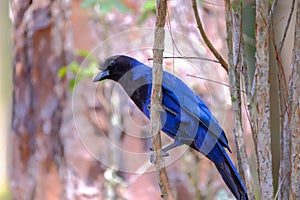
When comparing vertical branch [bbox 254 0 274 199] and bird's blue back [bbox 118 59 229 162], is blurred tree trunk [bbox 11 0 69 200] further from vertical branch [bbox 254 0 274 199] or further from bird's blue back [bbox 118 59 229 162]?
vertical branch [bbox 254 0 274 199]

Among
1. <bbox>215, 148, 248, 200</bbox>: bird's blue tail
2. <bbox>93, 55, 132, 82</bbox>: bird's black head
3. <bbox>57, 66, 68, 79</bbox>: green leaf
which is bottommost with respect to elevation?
<bbox>215, 148, 248, 200</bbox>: bird's blue tail

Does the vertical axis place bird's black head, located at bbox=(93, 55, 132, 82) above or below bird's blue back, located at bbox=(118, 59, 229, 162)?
above

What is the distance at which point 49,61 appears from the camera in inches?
98.8

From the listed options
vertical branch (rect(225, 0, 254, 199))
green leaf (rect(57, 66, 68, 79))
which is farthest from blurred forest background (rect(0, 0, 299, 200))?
vertical branch (rect(225, 0, 254, 199))

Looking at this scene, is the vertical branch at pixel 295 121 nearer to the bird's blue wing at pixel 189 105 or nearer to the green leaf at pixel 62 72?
the bird's blue wing at pixel 189 105

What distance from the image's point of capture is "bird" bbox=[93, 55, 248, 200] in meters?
1.09

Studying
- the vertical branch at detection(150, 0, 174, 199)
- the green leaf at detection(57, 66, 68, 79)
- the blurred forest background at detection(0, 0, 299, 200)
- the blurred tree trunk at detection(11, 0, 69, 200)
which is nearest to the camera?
the vertical branch at detection(150, 0, 174, 199)

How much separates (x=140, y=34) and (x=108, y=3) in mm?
849

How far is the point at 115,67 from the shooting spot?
1.15m

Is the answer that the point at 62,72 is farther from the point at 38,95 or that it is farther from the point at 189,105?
the point at 189,105

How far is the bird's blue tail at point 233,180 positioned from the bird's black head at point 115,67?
0.84ft

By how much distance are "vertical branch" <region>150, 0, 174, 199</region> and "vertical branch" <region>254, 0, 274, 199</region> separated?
0.56ft

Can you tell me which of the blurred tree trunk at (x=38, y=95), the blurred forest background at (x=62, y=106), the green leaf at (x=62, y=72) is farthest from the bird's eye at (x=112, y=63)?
the blurred tree trunk at (x=38, y=95)

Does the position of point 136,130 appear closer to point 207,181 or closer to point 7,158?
point 207,181
